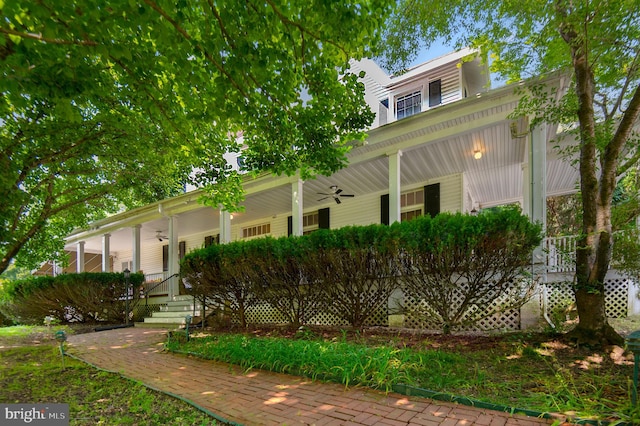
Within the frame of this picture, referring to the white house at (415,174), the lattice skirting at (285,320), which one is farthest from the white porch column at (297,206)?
the lattice skirting at (285,320)

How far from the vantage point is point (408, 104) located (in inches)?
446

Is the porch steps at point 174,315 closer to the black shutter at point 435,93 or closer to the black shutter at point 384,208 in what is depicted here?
the black shutter at point 384,208

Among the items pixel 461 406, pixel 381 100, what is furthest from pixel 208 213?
pixel 461 406

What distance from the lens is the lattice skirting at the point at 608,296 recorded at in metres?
6.03

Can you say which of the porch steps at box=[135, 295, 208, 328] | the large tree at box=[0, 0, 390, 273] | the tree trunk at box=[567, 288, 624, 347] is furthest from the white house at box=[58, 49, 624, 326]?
the large tree at box=[0, 0, 390, 273]

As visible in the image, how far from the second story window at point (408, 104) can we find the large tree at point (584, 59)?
5226 mm

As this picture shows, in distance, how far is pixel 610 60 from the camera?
4.72 meters

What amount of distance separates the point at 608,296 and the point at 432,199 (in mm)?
4280

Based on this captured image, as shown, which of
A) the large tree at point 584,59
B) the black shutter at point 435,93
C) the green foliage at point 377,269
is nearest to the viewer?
the large tree at point 584,59

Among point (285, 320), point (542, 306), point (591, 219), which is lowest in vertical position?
point (285, 320)

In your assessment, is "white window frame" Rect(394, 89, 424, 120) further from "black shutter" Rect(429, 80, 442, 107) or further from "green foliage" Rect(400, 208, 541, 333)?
"green foliage" Rect(400, 208, 541, 333)

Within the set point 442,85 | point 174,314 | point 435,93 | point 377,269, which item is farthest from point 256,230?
point 442,85

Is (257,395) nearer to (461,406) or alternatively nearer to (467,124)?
(461,406)

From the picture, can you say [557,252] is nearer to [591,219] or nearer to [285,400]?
[591,219]
